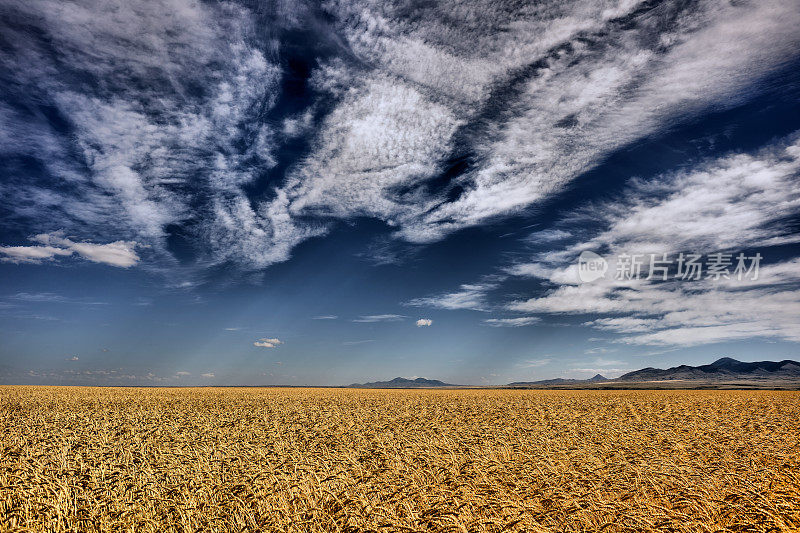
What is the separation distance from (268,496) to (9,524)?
4283 mm

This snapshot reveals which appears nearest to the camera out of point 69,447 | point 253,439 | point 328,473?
point 328,473


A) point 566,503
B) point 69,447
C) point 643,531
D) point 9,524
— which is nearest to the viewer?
point 643,531

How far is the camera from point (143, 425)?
19.3 m

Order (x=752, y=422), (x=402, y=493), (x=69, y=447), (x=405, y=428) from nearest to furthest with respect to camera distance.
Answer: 1. (x=402, y=493)
2. (x=69, y=447)
3. (x=405, y=428)
4. (x=752, y=422)

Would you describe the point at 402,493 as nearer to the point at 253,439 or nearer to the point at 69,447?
the point at 253,439

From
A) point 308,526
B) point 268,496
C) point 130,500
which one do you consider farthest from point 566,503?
point 130,500

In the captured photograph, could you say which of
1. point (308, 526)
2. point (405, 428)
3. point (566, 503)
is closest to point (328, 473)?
point (308, 526)

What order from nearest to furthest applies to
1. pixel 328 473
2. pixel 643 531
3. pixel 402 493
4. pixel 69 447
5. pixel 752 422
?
pixel 643 531 < pixel 402 493 < pixel 328 473 < pixel 69 447 < pixel 752 422

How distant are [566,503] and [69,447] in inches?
577

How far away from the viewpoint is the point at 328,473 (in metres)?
10.0

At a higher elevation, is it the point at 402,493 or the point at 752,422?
the point at 402,493

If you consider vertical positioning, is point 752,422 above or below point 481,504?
below

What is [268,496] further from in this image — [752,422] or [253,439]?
[752,422]

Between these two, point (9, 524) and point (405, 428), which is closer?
point (9, 524)
